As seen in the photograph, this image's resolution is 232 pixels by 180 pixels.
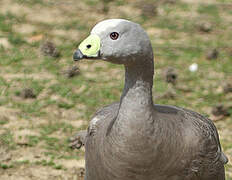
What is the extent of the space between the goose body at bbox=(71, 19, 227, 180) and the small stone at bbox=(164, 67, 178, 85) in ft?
12.3

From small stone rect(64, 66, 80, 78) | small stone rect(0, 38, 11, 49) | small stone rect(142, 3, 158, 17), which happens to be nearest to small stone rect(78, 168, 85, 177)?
small stone rect(64, 66, 80, 78)

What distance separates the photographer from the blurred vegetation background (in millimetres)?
5559

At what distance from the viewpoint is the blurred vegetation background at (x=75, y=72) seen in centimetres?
556

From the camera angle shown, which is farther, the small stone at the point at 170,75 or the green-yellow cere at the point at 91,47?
the small stone at the point at 170,75

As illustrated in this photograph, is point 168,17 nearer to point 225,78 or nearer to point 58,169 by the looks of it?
point 225,78

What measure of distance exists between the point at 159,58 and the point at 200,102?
5.21 feet

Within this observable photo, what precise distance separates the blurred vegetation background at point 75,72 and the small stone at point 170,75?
17 mm

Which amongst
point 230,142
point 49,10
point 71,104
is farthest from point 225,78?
point 49,10

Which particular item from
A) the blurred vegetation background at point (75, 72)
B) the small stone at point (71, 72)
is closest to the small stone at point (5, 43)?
the blurred vegetation background at point (75, 72)

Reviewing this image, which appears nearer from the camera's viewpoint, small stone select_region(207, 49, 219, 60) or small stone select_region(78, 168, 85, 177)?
small stone select_region(78, 168, 85, 177)

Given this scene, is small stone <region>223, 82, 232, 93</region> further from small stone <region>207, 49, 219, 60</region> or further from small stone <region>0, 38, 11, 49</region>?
small stone <region>0, 38, 11, 49</region>

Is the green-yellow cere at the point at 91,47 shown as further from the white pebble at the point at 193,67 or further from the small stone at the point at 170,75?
the white pebble at the point at 193,67

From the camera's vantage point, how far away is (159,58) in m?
8.14

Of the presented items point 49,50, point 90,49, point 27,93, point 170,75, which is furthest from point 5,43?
point 90,49
